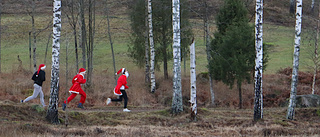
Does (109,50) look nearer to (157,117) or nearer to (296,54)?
(157,117)

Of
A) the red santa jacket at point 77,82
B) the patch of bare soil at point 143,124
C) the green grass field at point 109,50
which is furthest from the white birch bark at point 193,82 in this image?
the green grass field at point 109,50

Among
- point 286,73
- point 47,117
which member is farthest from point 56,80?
point 286,73

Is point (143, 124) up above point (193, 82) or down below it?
below

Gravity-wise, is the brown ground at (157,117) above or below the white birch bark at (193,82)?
below

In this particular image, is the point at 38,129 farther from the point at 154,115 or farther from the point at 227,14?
the point at 227,14

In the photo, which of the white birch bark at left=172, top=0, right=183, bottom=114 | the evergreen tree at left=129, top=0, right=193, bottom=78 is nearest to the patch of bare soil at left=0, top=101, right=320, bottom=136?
the white birch bark at left=172, top=0, right=183, bottom=114

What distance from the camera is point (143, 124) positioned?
14172 millimetres

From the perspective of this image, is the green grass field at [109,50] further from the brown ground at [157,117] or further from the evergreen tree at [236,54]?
the evergreen tree at [236,54]

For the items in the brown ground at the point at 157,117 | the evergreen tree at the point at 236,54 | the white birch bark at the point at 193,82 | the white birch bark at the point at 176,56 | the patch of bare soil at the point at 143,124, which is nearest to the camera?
the patch of bare soil at the point at 143,124

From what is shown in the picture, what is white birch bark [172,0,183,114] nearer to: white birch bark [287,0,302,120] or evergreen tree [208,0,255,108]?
white birch bark [287,0,302,120]

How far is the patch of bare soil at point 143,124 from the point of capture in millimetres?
10653

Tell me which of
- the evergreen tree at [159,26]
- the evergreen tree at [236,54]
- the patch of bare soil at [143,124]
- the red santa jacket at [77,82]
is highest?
the evergreen tree at [159,26]

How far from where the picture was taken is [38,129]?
34.2 ft

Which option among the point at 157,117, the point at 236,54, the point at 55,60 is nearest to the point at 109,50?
the point at 236,54
